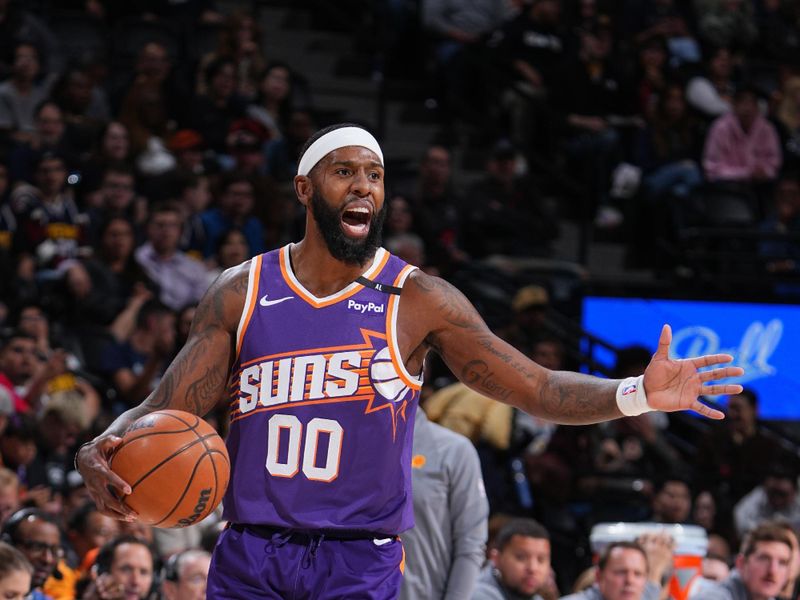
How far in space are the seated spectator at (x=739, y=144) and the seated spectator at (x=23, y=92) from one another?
6.12 m

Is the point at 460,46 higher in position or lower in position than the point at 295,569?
higher

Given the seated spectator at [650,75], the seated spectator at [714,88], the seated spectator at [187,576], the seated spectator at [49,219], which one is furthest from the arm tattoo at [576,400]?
the seated spectator at [714,88]

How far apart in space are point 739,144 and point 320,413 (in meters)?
10.5

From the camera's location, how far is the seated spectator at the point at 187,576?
6.84 m

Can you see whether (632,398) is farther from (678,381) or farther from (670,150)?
(670,150)

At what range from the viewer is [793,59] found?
16.0 m

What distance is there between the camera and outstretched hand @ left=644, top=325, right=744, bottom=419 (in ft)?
14.3

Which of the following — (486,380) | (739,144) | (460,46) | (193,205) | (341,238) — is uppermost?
(460,46)

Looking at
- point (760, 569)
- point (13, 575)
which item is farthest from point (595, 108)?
point (13, 575)

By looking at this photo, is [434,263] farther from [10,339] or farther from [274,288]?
[274,288]

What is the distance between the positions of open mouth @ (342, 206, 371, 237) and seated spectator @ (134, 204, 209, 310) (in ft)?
20.2

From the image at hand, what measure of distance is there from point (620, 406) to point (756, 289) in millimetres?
8567

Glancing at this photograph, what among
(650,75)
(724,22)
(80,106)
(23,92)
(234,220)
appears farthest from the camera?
(724,22)

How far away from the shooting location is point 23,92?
12.1m
